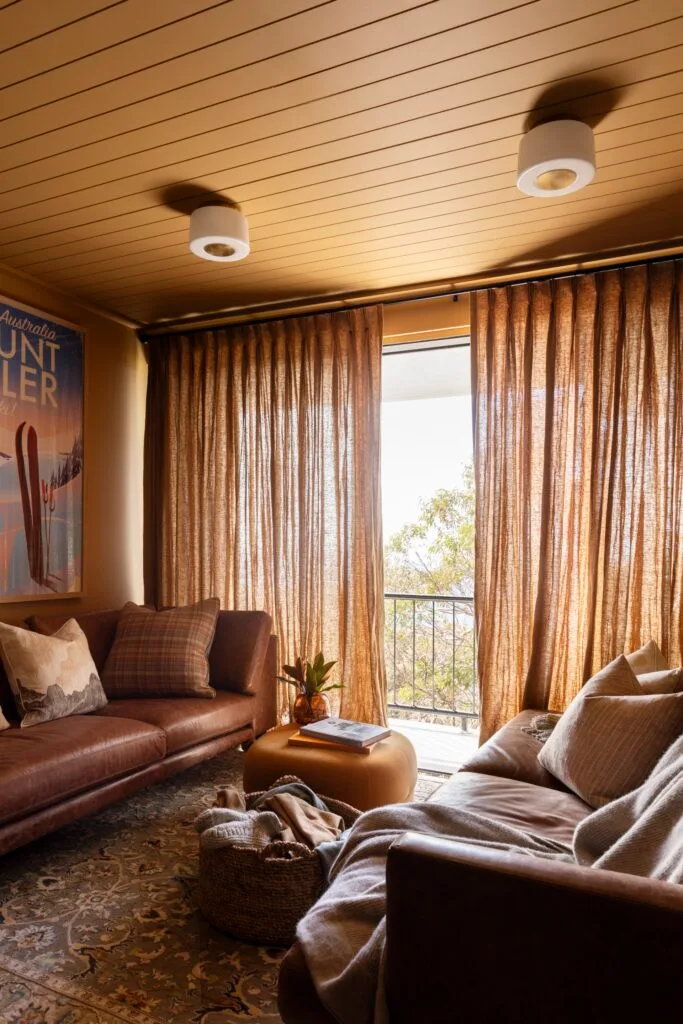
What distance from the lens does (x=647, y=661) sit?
274 cm

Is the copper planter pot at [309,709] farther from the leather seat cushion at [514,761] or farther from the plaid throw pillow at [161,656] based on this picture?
the leather seat cushion at [514,761]

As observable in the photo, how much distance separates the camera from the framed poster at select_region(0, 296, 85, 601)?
3572 millimetres

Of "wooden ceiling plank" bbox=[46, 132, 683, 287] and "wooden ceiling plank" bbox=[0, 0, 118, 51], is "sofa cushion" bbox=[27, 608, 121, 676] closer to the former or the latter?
"wooden ceiling plank" bbox=[46, 132, 683, 287]

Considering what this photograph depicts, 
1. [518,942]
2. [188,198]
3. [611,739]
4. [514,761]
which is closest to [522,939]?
[518,942]

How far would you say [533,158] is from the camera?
2.25 meters

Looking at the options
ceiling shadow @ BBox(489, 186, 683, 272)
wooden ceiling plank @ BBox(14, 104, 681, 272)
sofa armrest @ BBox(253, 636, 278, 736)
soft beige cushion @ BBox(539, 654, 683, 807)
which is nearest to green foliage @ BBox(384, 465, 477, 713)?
sofa armrest @ BBox(253, 636, 278, 736)

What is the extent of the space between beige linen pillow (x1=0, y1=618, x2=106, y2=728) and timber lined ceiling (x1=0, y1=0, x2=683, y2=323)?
187 cm

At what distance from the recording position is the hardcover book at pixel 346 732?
275cm

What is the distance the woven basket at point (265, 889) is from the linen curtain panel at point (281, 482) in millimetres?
1865

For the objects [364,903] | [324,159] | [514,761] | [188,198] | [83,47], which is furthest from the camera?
[188,198]

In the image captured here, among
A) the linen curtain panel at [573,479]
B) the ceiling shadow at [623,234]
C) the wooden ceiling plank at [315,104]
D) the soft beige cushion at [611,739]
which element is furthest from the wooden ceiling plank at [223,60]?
the soft beige cushion at [611,739]

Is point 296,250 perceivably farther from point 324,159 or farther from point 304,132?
point 304,132

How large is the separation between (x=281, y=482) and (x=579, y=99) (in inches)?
101

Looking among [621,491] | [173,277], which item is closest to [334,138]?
[173,277]
